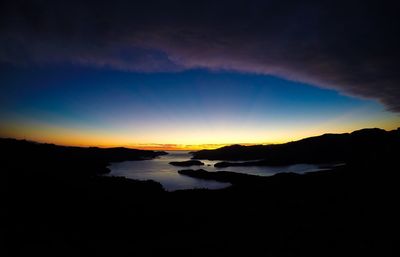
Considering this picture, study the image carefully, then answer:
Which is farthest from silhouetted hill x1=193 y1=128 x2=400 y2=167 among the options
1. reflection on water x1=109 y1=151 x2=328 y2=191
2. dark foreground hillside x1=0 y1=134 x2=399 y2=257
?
dark foreground hillside x1=0 y1=134 x2=399 y2=257

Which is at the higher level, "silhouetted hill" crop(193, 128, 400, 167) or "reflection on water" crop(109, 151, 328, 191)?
"silhouetted hill" crop(193, 128, 400, 167)

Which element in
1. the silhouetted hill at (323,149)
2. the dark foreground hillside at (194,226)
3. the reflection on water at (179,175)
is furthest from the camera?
the silhouetted hill at (323,149)

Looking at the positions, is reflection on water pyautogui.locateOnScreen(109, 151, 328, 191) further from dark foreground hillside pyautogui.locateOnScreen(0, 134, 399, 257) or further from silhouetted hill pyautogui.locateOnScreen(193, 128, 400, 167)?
dark foreground hillside pyautogui.locateOnScreen(0, 134, 399, 257)

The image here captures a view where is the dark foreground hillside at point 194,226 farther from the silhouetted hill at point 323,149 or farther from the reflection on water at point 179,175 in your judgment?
the silhouetted hill at point 323,149

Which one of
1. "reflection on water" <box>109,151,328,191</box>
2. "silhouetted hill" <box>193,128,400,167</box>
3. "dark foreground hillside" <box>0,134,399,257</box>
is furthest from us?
"silhouetted hill" <box>193,128,400,167</box>

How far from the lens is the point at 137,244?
13.0m

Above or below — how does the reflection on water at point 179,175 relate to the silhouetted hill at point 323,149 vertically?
below

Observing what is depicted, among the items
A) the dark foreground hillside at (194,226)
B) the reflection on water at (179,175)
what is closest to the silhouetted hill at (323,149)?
the reflection on water at (179,175)

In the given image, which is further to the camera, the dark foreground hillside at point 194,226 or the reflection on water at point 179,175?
the reflection on water at point 179,175

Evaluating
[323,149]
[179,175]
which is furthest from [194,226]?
[323,149]

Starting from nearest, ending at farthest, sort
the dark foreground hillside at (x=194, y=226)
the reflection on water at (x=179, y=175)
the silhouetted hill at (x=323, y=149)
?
the dark foreground hillside at (x=194, y=226), the reflection on water at (x=179, y=175), the silhouetted hill at (x=323, y=149)

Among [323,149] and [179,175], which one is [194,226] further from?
[323,149]

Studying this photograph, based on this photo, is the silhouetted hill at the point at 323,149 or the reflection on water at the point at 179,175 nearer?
the reflection on water at the point at 179,175

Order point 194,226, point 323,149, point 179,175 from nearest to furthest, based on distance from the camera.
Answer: point 194,226, point 179,175, point 323,149
